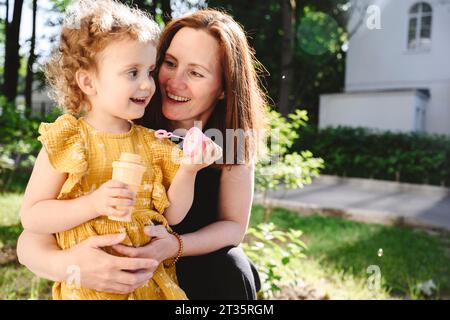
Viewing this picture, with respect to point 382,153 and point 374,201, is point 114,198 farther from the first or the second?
point 382,153

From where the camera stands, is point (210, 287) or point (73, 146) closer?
point (73, 146)

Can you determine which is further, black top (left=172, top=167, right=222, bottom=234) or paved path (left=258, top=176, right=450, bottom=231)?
paved path (left=258, top=176, right=450, bottom=231)

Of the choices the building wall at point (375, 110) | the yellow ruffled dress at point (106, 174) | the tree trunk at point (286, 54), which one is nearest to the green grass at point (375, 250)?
the yellow ruffled dress at point (106, 174)

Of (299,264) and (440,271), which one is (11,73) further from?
(440,271)

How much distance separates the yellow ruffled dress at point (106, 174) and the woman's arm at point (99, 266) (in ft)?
0.12

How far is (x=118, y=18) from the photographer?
115cm

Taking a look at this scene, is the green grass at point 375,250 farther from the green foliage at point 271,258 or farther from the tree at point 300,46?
the tree at point 300,46

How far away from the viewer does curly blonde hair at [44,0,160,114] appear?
3.70 feet

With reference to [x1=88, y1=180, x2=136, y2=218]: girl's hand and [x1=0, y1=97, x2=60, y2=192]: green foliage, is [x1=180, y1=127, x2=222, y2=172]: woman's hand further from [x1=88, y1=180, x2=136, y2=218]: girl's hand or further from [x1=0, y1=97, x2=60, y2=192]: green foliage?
[x1=0, y1=97, x2=60, y2=192]: green foliage

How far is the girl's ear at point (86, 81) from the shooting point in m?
1.16

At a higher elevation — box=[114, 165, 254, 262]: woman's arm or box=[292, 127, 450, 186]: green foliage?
box=[114, 165, 254, 262]: woman's arm

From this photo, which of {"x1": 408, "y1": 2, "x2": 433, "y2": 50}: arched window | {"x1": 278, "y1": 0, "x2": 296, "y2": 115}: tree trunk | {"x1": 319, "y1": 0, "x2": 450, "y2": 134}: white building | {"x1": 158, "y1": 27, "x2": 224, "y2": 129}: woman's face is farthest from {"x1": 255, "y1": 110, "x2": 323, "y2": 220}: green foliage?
{"x1": 408, "y1": 2, "x2": 433, "y2": 50}: arched window
